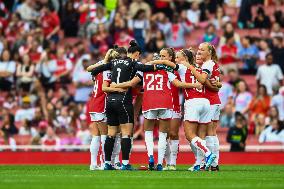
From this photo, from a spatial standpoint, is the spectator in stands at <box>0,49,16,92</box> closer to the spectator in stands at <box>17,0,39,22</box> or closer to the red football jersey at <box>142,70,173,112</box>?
the spectator in stands at <box>17,0,39,22</box>

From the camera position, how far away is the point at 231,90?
3075cm

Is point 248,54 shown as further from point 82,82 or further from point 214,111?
point 214,111

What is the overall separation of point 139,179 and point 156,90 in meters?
3.31

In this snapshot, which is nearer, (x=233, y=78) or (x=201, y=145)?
(x=201, y=145)

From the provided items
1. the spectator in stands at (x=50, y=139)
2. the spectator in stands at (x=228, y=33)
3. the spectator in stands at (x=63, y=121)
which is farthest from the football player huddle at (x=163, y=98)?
the spectator in stands at (x=228, y=33)

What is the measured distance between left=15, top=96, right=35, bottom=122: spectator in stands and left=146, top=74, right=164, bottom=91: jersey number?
10.2 meters

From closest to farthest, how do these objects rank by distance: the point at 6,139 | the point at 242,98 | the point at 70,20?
the point at 6,139 < the point at 242,98 < the point at 70,20

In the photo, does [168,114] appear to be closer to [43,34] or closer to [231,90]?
[231,90]

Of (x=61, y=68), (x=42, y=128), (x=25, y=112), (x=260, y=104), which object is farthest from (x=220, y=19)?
(x=42, y=128)

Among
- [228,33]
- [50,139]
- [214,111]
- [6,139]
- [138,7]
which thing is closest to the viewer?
[214,111]

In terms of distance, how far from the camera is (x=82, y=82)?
32.0m

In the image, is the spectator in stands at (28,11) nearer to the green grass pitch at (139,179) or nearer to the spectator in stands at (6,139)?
the spectator in stands at (6,139)

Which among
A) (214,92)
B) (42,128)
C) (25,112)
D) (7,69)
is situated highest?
(7,69)

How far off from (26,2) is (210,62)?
14.9 m
